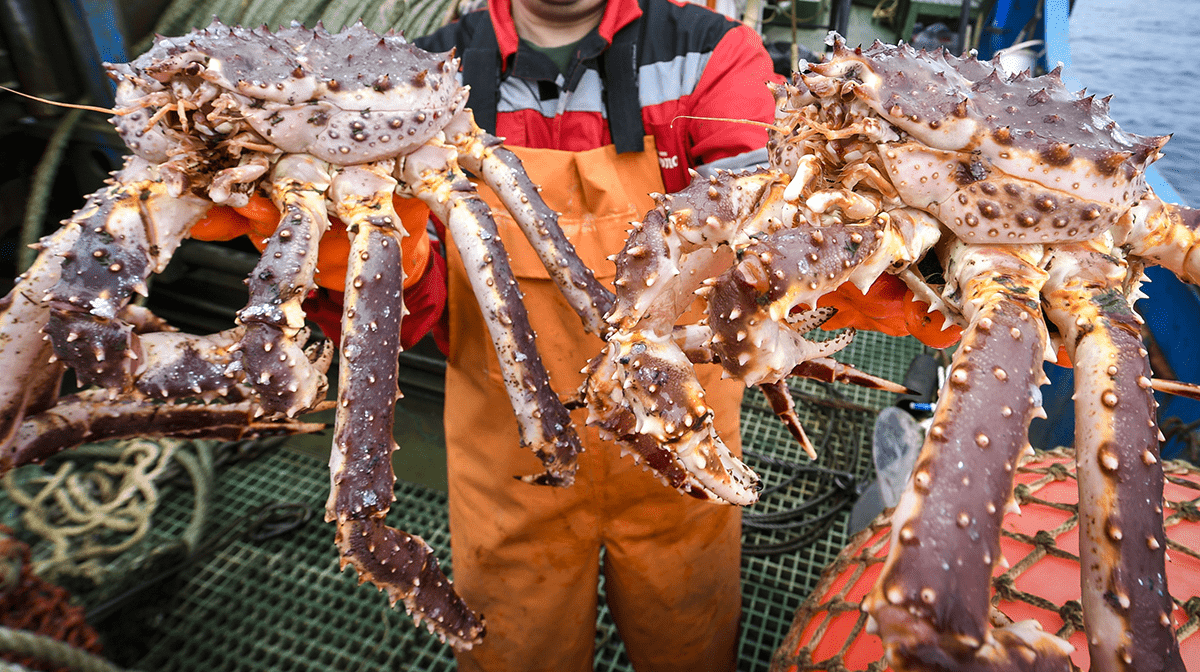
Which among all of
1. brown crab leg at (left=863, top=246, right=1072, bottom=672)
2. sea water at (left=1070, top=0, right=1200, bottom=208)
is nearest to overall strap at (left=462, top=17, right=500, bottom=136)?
brown crab leg at (left=863, top=246, right=1072, bottom=672)

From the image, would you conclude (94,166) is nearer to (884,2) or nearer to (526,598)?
(526,598)

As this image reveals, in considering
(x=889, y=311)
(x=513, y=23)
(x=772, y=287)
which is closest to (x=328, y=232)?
(x=513, y=23)

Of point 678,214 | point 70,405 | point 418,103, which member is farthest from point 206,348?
point 678,214

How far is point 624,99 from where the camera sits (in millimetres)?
1479

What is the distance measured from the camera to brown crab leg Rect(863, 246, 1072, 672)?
61cm

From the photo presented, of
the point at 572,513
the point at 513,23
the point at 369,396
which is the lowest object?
the point at 572,513

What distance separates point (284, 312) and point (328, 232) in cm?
32

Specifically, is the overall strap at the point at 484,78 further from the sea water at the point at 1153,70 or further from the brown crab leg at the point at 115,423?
the sea water at the point at 1153,70

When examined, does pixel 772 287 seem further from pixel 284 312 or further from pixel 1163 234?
pixel 284 312

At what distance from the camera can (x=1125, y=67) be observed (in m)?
2.22

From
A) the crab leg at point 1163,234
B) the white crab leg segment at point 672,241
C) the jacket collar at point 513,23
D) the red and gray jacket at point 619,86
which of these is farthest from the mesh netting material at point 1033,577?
the jacket collar at point 513,23

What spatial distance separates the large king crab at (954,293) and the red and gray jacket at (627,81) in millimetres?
504

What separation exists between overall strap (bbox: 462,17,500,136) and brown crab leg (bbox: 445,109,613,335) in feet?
0.65

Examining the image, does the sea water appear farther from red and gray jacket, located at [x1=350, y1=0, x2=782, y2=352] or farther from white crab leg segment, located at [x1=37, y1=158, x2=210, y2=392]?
white crab leg segment, located at [x1=37, y1=158, x2=210, y2=392]
